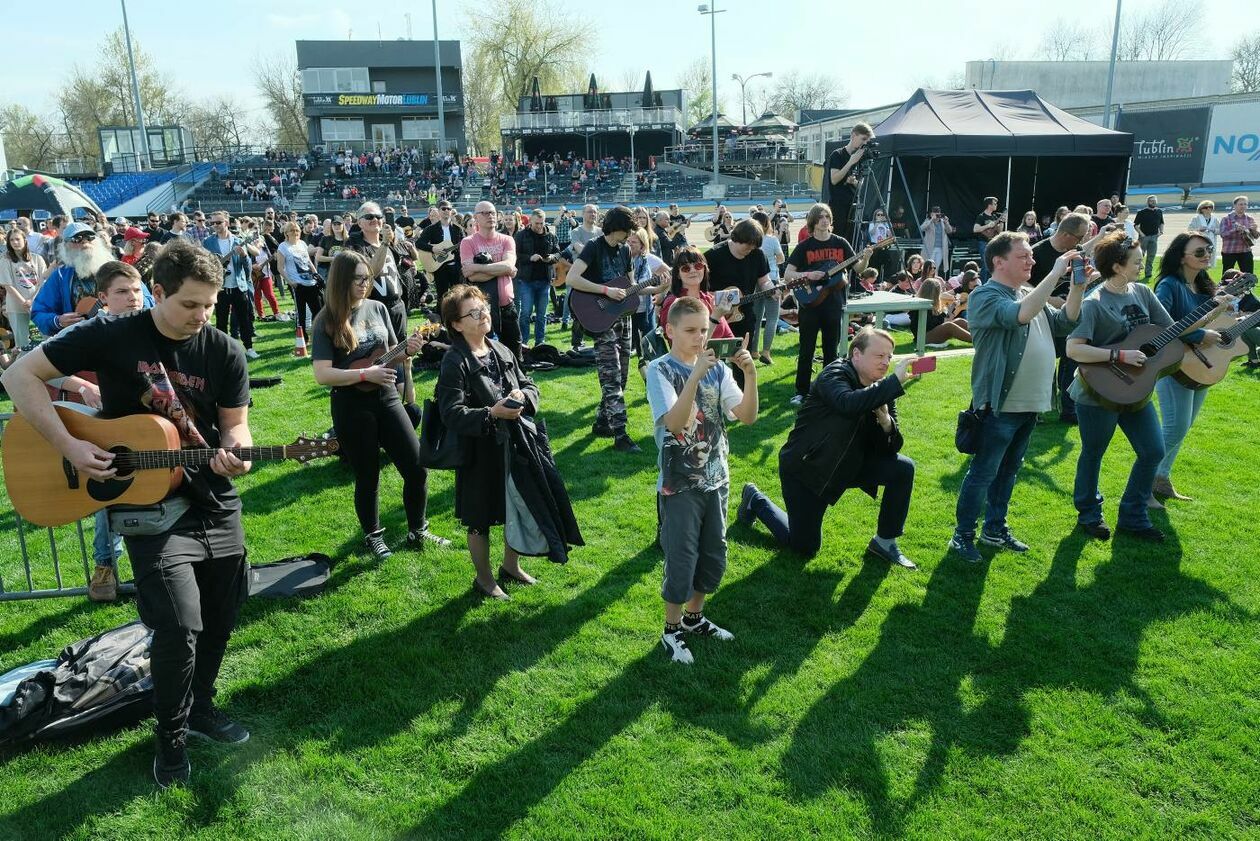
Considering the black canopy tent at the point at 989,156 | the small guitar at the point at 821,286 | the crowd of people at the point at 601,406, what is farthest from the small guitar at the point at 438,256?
the black canopy tent at the point at 989,156

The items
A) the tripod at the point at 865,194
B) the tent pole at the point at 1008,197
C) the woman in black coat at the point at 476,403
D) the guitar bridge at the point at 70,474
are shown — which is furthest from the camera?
the tent pole at the point at 1008,197

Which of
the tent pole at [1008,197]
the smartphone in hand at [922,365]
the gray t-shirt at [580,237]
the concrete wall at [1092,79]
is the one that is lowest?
the smartphone in hand at [922,365]

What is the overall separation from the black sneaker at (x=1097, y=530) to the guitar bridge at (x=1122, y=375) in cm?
102

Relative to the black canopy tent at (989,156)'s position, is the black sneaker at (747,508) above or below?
below

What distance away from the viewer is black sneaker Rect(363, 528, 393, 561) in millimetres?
5488

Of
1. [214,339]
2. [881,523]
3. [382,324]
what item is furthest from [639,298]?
[214,339]

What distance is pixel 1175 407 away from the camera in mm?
6000

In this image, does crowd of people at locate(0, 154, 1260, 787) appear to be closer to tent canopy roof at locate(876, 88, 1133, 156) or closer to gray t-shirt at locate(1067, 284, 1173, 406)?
gray t-shirt at locate(1067, 284, 1173, 406)

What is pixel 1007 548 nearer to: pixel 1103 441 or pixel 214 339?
pixel 1103 441

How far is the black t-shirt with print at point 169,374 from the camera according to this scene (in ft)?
10.5

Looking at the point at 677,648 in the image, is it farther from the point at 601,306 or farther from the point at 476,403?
the point at 601,306

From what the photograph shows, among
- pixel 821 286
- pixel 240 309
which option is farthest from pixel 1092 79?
pixel 240 309

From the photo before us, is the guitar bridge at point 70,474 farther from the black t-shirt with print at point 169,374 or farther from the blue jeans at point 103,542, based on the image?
the blue jeans at point 103,542

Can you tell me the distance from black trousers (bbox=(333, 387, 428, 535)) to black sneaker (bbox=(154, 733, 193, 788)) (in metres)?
2.11
